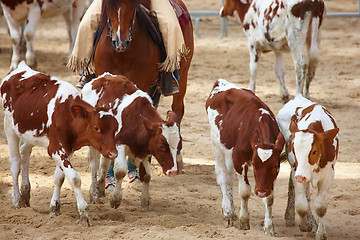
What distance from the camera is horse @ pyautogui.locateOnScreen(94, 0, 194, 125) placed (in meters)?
6.99

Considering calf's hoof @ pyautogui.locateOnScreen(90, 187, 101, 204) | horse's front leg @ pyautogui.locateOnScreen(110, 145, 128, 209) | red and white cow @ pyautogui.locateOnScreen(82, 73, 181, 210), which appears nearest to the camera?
red and white cow @ pyautogui.locateOnScreen(82, 73, 181, 210)

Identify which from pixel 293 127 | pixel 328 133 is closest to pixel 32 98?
pixel 293 127

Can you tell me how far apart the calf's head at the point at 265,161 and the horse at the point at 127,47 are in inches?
81.7

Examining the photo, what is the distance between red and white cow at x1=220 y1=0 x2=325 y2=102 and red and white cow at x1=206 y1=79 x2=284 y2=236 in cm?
482

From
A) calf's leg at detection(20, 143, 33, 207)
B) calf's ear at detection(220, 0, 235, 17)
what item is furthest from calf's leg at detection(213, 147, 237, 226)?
calf's ear at detection(220, 0, 235, 17)

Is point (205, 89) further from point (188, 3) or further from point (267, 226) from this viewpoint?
point (188, 3)

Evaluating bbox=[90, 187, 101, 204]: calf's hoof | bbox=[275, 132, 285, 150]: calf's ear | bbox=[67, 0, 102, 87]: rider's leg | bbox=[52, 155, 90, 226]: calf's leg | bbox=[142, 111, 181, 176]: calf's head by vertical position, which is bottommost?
bbox=[90, 187, 101, 204]: calf's hoof

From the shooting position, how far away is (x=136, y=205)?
696 centimetres

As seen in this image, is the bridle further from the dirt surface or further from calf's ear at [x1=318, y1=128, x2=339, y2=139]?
calf's ear at [x1=318, y1=128, x2=339, y2=139]

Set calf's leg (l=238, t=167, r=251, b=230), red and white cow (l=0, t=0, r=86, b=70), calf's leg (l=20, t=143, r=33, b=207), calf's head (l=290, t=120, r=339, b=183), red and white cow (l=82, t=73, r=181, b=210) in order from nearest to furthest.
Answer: calf's head (l=290, t=120, r=339, b=183), calf's leg (l=238, t=167, r=251, b=230), red and white cow (l=82, t=73, r=181, b=210), calf's leg (l=20, t=143, r=33, b=207), red and white cow (l=0, t=0, r=86, b=70)

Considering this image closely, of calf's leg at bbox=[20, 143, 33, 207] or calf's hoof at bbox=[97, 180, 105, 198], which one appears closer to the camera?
calf's leg at bbox=[20, 143, 33, 207]

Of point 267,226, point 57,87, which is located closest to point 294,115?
point 267,226

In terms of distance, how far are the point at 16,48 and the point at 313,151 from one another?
9.15m

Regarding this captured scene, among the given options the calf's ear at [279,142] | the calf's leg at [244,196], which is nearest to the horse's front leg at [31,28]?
the calf's leg at [244,196]
